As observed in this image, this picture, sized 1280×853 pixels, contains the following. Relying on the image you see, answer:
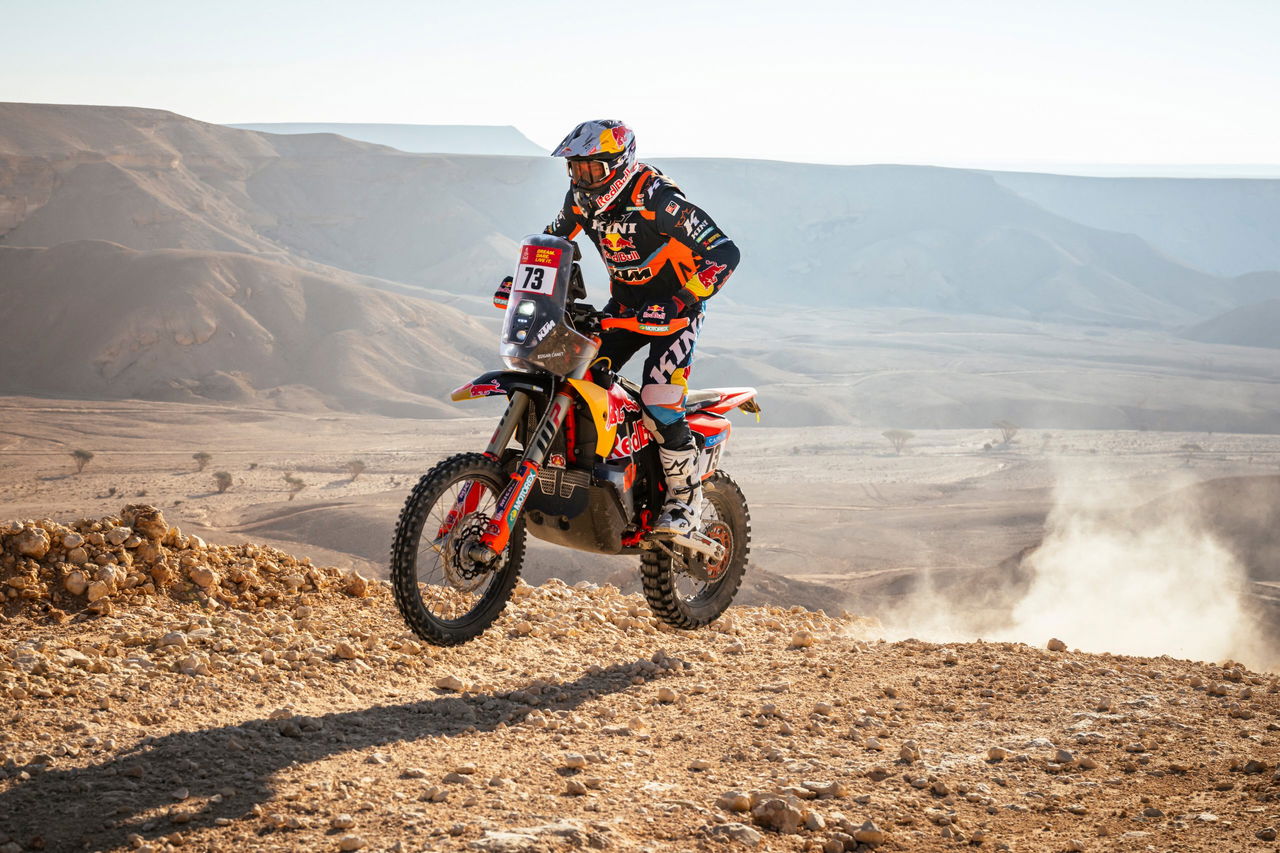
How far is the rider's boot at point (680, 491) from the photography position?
716 cm

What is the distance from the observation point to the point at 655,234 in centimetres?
705

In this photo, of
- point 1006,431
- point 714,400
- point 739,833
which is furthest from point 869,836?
point 1006,431

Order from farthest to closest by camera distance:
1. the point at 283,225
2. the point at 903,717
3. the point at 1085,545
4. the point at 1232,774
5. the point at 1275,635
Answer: the point at 283,225 < the point at 1085,545 < the point at 1275,635 < the point at 903,717 < the point at 1232,774

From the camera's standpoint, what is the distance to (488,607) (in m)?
6.51

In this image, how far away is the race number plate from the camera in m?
6.25

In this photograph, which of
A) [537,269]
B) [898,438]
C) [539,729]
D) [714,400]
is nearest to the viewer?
[539,729]

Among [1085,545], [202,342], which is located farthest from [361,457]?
[1085,545]

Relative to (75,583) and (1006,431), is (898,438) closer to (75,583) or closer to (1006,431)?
(1006,431)

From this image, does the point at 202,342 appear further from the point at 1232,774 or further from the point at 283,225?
the point at 1232,774

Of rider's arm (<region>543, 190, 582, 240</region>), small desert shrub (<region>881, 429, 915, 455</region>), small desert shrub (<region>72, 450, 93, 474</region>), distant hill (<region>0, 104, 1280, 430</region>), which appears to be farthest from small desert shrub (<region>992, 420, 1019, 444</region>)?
rider's arm (<region>543, 190, 582, 240</region>)

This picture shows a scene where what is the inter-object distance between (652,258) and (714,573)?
2613 millimetres

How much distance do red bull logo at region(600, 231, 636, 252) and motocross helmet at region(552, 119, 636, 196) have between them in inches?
13.0

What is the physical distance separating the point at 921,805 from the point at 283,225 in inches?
5767

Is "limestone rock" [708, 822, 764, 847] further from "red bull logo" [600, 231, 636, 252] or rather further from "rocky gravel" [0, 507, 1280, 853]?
"red bull logo" [600, 231, 636, 252]
